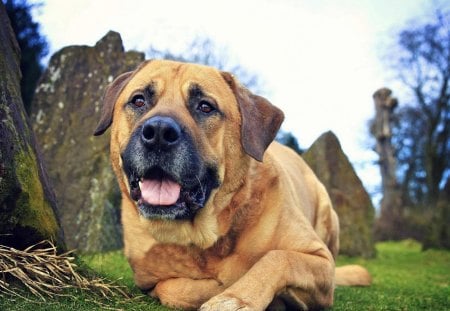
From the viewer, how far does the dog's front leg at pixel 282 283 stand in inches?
125

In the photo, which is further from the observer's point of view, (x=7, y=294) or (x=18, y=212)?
(x=18, y=212)

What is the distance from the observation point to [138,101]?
3947 mm

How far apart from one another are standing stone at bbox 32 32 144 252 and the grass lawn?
0.62 meters

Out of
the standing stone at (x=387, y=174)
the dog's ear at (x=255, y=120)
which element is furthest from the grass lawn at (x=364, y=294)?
the standing stone at (x=387, y=174)

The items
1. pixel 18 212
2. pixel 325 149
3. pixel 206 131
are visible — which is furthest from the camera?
pixel 325 149

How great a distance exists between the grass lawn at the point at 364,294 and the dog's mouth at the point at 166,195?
24.7 inches

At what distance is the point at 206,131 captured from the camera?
3.76 meters

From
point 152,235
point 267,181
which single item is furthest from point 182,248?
point 267,181

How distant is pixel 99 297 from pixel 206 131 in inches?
51.1

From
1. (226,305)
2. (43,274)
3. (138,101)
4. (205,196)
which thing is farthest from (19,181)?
(226,305)

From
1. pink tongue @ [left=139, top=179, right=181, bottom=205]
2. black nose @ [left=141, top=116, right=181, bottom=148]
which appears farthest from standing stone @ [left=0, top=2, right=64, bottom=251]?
black nose @ [left=141, top=116, right=181, bottom=148]

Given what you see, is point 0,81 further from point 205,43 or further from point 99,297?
point 205,43

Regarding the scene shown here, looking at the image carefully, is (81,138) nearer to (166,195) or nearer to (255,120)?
(255,120)

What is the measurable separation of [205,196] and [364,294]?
2.45 meters
